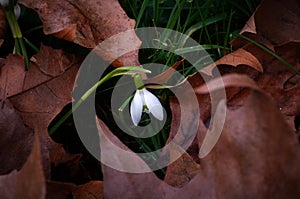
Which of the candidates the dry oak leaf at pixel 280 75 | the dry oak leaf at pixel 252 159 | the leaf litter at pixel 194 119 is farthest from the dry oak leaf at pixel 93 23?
the dry oak leaf at pixel 252 159

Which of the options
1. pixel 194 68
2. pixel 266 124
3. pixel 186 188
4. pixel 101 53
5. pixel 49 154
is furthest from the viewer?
pixel 194 68

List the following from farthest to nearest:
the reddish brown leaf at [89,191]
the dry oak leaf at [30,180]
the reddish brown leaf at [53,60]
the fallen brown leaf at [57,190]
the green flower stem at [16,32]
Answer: the green flower stem at [16,32]
the reddish brown leaf at [53,60]
the reddish brown leaf at [89,191]
the fallen brown leaf at [57,190]
the dry oak leaf at [30,180]

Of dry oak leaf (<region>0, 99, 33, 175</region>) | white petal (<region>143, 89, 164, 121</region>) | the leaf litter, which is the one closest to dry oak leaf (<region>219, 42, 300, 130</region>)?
the leaf litter

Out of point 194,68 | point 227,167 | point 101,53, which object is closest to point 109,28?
point 101,53

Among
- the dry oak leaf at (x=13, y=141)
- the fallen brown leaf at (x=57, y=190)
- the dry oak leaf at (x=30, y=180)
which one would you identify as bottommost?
the dry oak leaf at (x=13, y=141)

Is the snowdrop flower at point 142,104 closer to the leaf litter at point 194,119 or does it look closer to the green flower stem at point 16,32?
the leaf litter at point 194,119

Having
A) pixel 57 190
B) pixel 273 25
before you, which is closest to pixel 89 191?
pixel 57 190

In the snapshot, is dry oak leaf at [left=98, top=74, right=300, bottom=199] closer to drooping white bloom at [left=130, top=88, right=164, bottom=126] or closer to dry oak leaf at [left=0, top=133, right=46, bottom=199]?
dry oak leaf at [left=0, top=133, right=46, bottom=199]

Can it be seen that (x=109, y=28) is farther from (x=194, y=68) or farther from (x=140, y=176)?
(x=140, y=176)
